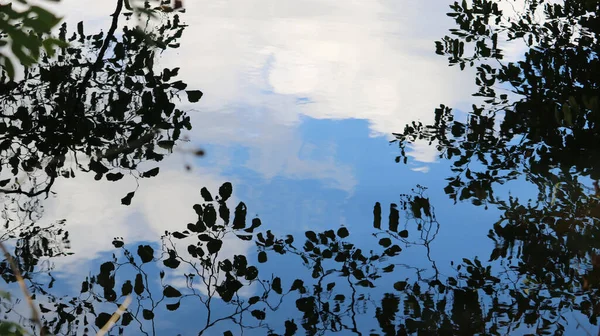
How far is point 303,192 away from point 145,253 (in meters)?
0.87

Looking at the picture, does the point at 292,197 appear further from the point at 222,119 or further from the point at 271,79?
the point at 271,79

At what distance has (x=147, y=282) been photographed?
7.97 feet

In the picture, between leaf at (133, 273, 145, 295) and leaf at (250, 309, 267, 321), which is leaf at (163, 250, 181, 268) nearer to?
leaf at (133, 273, 145, 295)

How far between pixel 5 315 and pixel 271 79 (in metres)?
2.66

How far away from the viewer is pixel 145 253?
8.43 feet

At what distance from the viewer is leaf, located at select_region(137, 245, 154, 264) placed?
255 centimetres

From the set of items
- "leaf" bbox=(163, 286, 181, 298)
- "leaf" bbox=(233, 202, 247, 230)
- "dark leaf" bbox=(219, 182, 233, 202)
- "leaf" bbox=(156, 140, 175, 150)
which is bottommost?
"leaf" bbox=(163, 286, 181, 298)

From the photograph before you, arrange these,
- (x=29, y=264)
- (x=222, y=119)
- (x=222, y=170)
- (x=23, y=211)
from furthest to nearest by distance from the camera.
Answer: (x=222, y=119), (x=222, y=170), (x=23, y=211), (x=29, y=264)

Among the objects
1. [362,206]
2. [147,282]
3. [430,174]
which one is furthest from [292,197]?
[147,282]

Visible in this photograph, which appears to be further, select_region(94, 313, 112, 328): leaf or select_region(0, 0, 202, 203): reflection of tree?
select_region(0, 0, 202, 203): reflection of tree

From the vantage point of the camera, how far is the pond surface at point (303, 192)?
2316 mm

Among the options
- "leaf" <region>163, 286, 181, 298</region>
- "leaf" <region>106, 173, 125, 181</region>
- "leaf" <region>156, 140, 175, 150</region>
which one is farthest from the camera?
"leaf" <region>156, 140, 175, 150</region>

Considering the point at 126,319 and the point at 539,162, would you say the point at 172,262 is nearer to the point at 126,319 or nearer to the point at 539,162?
the point at 126,319

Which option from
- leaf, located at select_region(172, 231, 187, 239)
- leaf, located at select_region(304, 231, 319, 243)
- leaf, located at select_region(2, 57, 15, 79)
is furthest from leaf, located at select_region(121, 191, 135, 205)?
leaf, located at select_region(2, 57, 15, 79)
